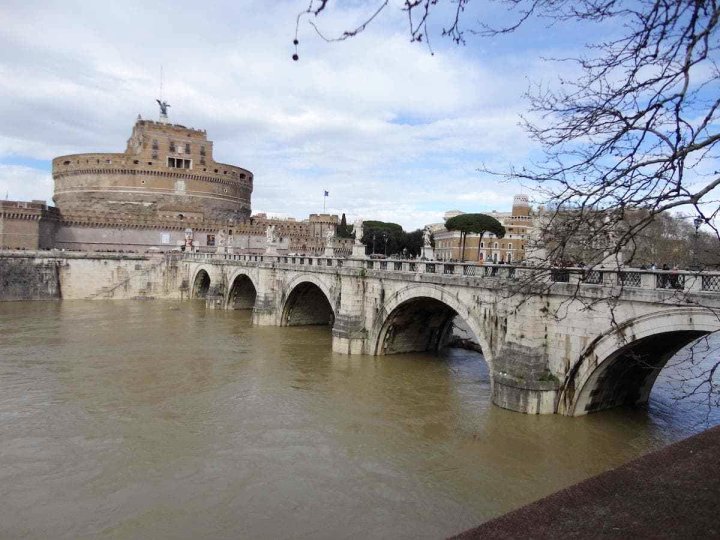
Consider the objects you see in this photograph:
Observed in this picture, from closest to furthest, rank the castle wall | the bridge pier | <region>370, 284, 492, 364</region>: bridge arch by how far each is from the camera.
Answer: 1. <region>370, 284, 492, 364</region>: bridge arch
2. the bridge pier
3. the castle wall

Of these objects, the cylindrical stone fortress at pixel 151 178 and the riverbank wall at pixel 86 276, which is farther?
the cylindrical stone fortress at pixel 151 178

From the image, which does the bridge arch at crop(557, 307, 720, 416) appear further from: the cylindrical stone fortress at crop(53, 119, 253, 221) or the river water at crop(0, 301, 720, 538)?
the cylindrical stone fortress at crop(53, 119, 253, 221)

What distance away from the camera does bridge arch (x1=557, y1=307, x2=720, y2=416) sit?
11.3 m

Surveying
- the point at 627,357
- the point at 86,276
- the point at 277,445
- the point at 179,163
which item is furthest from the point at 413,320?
the point at 179,163

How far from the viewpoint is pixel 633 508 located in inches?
233

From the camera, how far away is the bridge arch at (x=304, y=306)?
2914 cm

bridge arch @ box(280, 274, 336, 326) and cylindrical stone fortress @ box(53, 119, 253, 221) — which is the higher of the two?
cylindrical stone fortress @ box(53, 119, 253, 221)

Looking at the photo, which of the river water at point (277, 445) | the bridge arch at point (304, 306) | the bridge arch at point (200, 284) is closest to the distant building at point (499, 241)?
the bridge arch at point (200, 284)

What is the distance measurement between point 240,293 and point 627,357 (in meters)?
29.7

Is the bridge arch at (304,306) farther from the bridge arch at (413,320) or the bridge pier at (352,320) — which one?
the bridge arch at (413,320)

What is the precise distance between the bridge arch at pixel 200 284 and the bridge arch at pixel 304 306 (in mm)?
16907

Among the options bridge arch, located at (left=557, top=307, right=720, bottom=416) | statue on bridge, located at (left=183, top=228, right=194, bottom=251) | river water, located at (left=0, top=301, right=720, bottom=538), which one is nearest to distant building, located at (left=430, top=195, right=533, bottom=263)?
statue on bridge, located at (left=183, top=228, right=194, bottom=251)

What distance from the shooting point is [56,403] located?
15172 mm

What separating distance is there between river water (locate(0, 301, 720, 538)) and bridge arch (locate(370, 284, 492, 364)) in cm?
88
